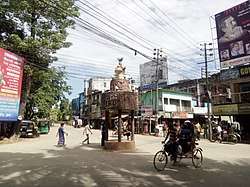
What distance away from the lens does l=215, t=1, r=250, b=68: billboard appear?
21516 mm

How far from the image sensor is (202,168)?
8.47 meters

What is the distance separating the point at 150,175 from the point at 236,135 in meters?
13.9

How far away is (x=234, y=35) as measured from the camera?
22609mm

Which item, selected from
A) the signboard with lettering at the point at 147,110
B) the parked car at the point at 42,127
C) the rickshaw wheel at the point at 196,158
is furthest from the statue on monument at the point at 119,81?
the parked car at the point at 42,127

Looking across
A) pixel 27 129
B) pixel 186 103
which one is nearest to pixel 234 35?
pixel 186 103

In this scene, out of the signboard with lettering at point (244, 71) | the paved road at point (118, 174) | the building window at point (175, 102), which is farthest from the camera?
the building window at point (175, 102)

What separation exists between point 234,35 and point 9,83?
67.4 feet

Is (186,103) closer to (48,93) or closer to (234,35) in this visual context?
(234,35)

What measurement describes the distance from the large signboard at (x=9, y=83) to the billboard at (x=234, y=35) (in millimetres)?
19014

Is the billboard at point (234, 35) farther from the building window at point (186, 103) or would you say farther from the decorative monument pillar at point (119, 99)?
the building window at point (186, 103)

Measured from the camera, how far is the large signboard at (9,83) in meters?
16.3

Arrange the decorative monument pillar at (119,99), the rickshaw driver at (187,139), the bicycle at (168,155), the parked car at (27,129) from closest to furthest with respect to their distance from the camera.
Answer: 1. the bicycle at (168,155)
2. the rickshaw driver at (187,139)
3. the decorative monument pillar at (119,99)
4. the parked car at (27,129)

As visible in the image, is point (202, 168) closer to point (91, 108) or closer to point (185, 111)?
point (185, 111)

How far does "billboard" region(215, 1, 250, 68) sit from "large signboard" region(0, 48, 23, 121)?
19.0 meters
